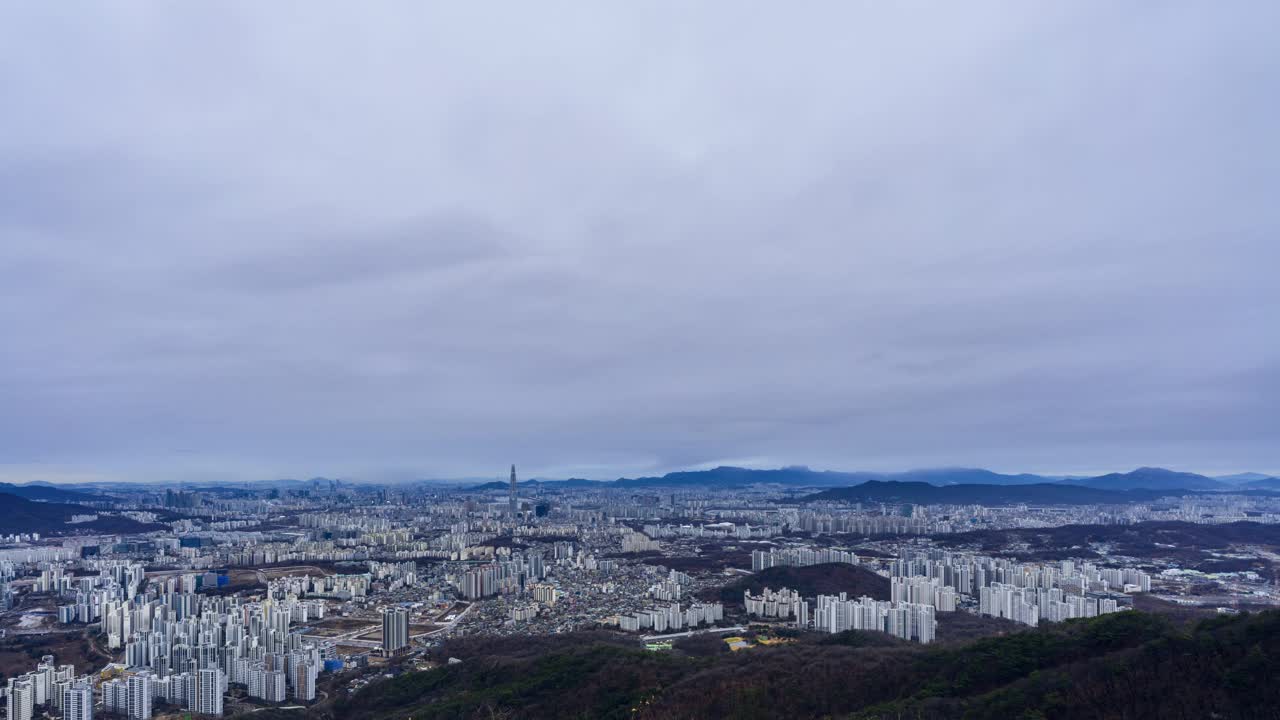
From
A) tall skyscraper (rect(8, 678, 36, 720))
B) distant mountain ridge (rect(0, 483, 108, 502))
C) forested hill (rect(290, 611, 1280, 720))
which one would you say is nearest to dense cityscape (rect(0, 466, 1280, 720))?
tall skyscraper (rect(8, 678, 36, 720))

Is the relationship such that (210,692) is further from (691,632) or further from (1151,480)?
(1151,480)

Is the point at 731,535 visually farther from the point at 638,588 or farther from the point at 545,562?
the point at 638,588

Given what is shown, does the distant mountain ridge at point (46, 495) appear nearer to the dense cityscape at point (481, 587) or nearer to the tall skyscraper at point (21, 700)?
the dense cityscape at point (481, 587)

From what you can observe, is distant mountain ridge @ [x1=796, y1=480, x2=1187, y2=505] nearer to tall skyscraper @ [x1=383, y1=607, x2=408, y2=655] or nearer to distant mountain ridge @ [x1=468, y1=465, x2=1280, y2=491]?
distant mountain ridge @ [x1=468, y1=465, x2=1280, y2=491]

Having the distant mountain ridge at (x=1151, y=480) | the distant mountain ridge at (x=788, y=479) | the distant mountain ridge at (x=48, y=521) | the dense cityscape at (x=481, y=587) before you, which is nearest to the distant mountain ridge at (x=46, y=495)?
the distant mountain ridge at (x=48, y=521)

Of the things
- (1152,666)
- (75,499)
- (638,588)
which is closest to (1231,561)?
(638,588)

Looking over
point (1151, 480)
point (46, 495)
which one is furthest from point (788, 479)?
point (46, 495)
